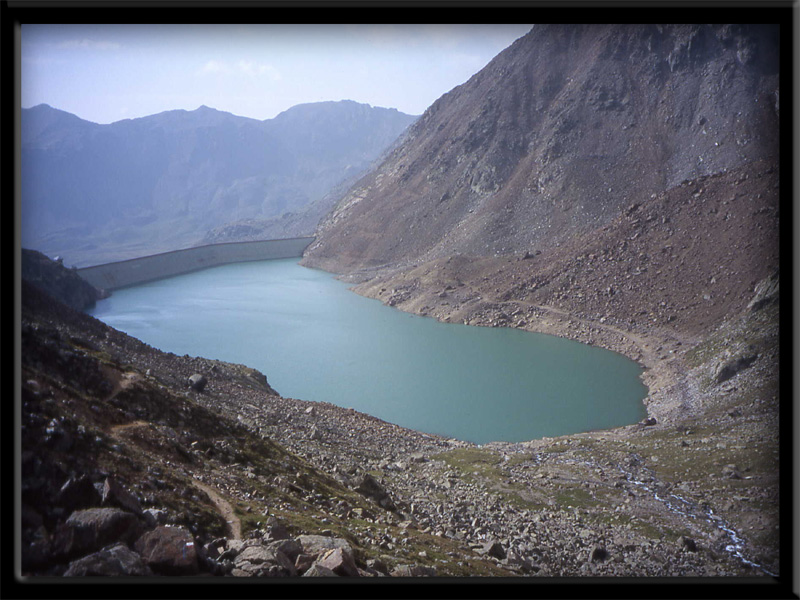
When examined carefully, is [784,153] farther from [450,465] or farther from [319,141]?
[319,141]

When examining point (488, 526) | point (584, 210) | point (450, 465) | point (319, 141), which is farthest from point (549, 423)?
point (319, 141)

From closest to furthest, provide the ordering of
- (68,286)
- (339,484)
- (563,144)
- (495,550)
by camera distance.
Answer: (495,550) → (339,484) → (68,286) → (563,144)

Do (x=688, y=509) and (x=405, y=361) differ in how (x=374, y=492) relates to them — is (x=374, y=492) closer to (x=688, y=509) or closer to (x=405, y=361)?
(x=688, y=509)

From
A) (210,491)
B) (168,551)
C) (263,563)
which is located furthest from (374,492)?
(168,551)

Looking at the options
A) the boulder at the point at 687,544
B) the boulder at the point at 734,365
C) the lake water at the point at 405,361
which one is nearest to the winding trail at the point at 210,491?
the boulder at the point at 687,544

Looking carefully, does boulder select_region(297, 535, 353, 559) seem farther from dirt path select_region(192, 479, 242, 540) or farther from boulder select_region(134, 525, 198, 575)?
boulder select_region(134, 525, 198, 575)

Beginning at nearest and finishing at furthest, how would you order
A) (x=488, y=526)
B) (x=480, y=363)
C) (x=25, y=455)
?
(x=25, y=455)
(x=488, y=526)
(x=480, y=363)
